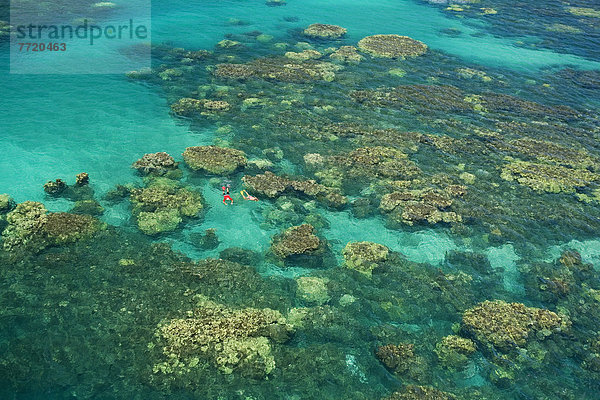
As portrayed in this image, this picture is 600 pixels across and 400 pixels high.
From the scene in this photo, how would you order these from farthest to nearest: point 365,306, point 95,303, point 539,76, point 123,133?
point 539,76, point 123,133, point 365,306, point 95,303

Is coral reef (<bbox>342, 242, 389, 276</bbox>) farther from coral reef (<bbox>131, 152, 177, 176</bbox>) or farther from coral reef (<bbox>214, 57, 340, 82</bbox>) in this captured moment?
coral reef (<bbox>214, 57, 340, 82</bbox>)

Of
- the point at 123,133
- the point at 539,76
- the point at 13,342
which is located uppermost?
the point at 539,76

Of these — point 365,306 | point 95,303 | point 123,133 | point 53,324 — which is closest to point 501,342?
point 365,306

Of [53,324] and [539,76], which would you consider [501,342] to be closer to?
[53,324]

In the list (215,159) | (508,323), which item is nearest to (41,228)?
(215,159)

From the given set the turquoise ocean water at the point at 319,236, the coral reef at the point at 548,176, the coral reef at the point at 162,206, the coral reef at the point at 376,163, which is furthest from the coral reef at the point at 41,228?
the coral reef at the point at 548,176

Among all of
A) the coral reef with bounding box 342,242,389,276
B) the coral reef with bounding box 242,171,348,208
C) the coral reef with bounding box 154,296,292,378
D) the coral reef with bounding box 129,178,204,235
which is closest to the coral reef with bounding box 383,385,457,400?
the coral reef with bounding box 154,296,292,378

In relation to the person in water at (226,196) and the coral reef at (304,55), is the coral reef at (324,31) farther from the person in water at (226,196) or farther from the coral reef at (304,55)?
the person in water at (226,196)
